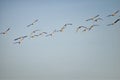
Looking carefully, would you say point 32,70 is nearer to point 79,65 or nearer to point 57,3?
point 79,65

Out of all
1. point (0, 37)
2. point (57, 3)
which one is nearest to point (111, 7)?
point (57, 3)

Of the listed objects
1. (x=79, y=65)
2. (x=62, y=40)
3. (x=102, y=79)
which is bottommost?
(x=102, y=79)

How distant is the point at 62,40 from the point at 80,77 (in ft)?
1.32

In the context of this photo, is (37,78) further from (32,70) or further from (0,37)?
(0,37)

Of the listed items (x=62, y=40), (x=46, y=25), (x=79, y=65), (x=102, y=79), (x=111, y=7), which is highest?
(x=111, y=7)

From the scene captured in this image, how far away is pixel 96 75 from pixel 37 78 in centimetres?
57

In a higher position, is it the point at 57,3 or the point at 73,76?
the point at 57,3

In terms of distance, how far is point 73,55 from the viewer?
1979mm

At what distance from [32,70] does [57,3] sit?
2.34 ft

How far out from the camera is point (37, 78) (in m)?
1.97

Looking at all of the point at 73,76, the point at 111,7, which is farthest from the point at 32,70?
the point at 111,7

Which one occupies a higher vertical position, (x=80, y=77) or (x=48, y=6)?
(x=48, y=6)

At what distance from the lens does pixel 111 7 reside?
6.49 feet

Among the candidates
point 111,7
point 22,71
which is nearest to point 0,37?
point 22,71
